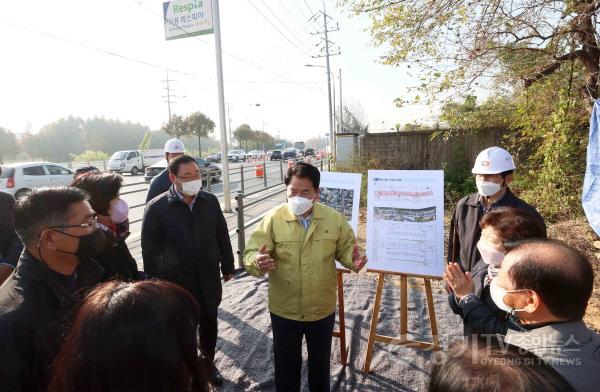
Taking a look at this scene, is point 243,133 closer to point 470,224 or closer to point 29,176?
point 29,176

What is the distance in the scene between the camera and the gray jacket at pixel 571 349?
1.06 m

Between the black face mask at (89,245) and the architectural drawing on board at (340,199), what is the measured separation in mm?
2147

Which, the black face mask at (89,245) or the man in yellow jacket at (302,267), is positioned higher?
the black face mask at (89,245)

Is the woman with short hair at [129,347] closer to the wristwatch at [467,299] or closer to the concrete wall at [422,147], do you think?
the wristwatch at [467,299]

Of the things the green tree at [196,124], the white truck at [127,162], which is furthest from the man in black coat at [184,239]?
the green tree at [196,124]

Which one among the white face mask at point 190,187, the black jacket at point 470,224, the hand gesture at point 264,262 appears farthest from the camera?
the white face mask at point 190,187

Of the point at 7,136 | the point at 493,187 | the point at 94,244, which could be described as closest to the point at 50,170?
the point at 94,244

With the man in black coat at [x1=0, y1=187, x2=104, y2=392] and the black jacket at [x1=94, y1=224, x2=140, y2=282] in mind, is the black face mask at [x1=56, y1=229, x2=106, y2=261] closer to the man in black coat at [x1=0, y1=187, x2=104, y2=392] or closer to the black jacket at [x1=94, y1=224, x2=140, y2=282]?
the man in black coat at [x1=0, y1=187, x2=104, y2=392]

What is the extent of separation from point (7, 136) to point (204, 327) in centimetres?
5590

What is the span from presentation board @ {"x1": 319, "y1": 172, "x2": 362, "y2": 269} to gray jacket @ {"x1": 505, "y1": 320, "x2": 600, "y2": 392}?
7.19ft

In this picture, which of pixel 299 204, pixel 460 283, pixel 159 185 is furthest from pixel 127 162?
pixel 460 283

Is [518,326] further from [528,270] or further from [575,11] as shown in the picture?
[575,11]

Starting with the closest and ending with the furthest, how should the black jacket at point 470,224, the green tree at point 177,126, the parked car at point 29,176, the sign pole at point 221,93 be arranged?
the black jacket at point 470,224, the sign pole at point 221,93, the parked car at point 29,176, the green tree at point 177,126

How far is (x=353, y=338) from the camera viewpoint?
3561 mm
